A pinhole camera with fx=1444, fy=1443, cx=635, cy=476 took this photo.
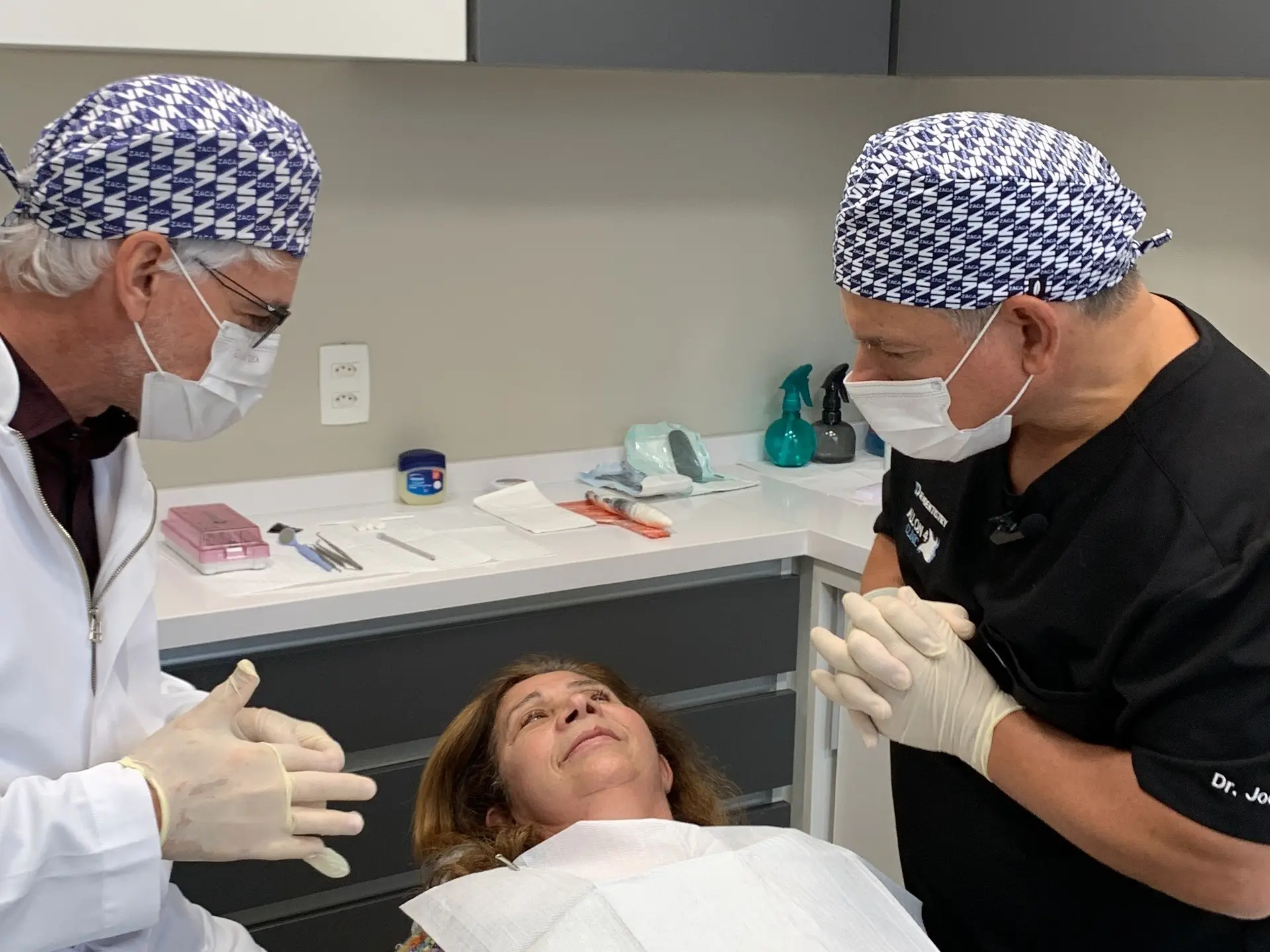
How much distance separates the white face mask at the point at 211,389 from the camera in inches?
55.2

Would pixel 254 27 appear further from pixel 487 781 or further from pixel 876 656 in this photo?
pixel 876 656

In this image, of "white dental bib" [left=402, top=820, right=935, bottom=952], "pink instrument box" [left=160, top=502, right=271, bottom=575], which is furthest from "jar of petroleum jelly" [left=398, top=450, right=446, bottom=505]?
"white dental bib" [left=402, top=820, right=935, bottom=952]

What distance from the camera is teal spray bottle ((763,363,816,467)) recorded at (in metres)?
2.93

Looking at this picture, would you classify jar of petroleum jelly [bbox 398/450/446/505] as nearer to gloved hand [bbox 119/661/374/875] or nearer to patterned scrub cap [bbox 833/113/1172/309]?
gloved hand [bbox 119/661/374/875]

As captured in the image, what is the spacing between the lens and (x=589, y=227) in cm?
275

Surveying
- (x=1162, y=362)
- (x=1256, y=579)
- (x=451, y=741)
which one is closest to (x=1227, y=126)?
(x=1162, y=362)

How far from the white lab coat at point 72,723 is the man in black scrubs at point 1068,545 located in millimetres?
760

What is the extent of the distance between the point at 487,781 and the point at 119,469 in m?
0.68

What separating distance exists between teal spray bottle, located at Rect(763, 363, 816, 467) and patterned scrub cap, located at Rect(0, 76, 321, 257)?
66.2 inches

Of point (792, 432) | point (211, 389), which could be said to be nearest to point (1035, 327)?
point (211, 389)

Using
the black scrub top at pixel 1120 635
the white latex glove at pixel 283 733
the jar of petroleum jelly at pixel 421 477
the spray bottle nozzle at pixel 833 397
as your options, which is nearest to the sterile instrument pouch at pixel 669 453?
the spray bottle nozzle at pixel 833 397

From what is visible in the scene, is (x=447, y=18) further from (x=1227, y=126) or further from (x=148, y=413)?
(x=1227, y=126)

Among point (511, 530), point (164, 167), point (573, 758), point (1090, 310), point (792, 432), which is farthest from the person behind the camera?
point (792, 432)

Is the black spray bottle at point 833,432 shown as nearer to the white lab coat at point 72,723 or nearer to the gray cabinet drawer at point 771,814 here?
the gray cabinet drawer at point 771,814
